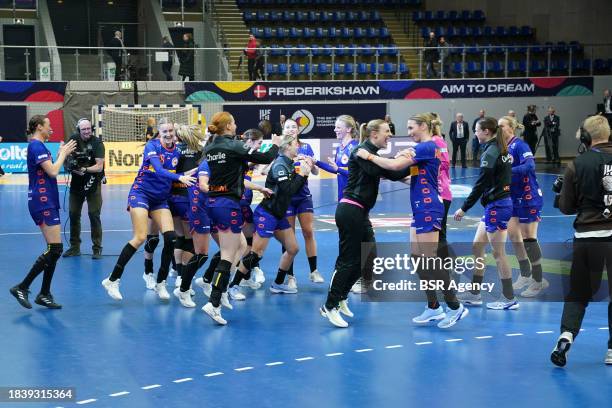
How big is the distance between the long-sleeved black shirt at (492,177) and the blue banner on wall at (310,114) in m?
22.0

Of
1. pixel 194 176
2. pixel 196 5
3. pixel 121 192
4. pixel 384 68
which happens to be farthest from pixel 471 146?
pixel 194 176

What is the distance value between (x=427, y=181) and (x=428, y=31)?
27693mm

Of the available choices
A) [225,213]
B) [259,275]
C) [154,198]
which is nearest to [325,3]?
[259,275]

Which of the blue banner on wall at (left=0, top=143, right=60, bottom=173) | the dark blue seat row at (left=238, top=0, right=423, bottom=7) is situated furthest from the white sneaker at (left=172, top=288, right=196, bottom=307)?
the dark blue seat row at (left=238, top=0, right=423, bottom=7)

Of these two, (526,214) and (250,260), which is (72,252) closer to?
(250,260)

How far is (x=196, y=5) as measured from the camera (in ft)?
115

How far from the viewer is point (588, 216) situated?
761 cm

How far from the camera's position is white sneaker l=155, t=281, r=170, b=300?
10.5m

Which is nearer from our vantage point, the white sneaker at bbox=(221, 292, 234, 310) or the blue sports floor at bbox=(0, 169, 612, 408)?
the blue sports floor at bbox=(0, 169, 612, 408)

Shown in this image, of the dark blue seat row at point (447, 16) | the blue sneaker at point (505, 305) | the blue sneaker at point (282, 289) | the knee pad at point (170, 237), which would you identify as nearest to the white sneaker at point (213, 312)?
the knee pad at point (170, 237)

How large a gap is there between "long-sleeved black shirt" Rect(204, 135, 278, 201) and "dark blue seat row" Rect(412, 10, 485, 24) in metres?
28.6

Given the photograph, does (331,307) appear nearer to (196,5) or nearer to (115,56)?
(115,56)

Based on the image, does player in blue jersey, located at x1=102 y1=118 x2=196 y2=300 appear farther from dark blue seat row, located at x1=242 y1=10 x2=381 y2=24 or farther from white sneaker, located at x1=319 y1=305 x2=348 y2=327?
dark blue seat row, located at x1=242 y1=10 x2=381 y2=24

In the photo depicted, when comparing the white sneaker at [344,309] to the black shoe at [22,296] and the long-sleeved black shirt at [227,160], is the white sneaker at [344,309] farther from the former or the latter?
the black shoe at [22,296]
